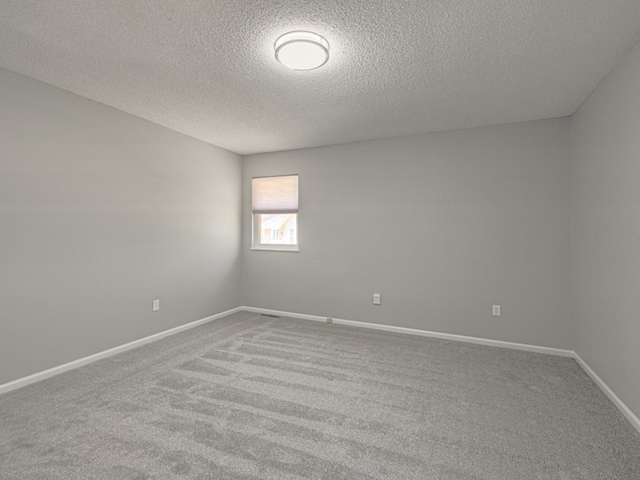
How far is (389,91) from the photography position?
9.13ft

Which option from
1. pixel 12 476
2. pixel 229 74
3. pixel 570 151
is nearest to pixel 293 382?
pixel 12 476

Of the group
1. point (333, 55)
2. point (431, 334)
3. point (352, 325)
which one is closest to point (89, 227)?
point (333, 55)

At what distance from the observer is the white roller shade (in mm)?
4742

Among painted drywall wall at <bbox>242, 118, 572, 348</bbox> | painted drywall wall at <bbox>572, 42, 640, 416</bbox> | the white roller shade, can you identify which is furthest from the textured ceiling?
the white roller shade

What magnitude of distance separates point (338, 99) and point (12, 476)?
10.8 ft

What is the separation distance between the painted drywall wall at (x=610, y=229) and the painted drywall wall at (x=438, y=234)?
10.3 inches

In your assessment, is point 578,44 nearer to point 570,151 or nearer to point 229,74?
point 570,151

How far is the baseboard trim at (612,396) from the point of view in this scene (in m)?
2.05

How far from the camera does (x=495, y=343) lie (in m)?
3.57

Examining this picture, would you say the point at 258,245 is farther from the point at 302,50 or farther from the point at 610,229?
the point at 610,229

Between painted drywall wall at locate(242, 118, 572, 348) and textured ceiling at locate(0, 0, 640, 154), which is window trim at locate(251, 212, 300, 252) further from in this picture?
textured ceiling at locate(0, 0, 640, 154)

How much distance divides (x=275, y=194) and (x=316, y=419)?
3.38 meters

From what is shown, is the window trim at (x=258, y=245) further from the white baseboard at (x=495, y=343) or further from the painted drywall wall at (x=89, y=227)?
the white baseboard at (x=495, y=343)

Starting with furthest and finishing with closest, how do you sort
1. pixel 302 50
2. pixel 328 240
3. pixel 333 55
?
pixel 328 240 < pixel 333 55 < pixel 302 50
